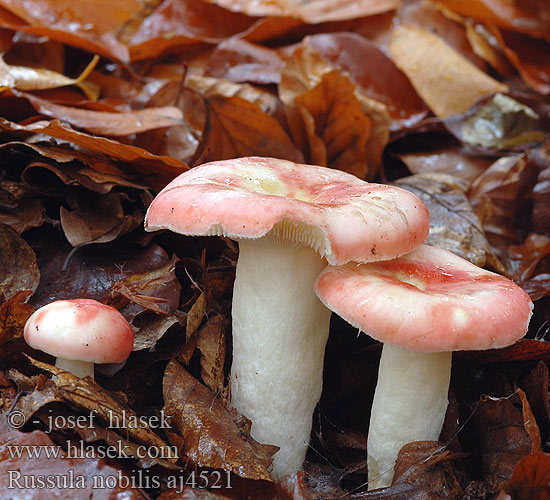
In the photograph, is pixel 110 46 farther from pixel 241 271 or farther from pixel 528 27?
pixel 528 27

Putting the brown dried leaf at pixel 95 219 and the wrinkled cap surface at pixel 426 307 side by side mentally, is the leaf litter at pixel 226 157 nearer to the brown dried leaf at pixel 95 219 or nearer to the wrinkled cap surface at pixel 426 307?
the brown dried leaf at pixel 95 219

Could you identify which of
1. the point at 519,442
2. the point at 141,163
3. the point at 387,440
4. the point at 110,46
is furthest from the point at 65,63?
the point at 519,442

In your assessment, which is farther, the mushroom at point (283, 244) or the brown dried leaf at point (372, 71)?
the brown dried leaf at point (372, 71)

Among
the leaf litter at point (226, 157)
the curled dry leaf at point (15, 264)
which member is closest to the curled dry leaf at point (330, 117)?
the leaf litter at point (226, 157)

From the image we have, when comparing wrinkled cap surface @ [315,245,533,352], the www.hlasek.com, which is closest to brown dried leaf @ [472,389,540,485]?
wrinkled cap surface @ [315,245,533,352]

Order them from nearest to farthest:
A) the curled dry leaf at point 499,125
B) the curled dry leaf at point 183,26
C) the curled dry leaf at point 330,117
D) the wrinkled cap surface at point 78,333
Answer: the wrinkled cap surface at point 78,333, the curled dry leaf at point 330,117, the curled dry leaf at point 499,125, the curled dry leaf at point 183,26

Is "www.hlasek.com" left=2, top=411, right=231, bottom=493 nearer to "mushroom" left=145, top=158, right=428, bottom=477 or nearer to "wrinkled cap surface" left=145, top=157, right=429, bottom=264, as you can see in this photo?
"mushroom" left=145, top=158, right=428, bottom=477

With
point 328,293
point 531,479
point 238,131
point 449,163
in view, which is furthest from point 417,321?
point 449,163

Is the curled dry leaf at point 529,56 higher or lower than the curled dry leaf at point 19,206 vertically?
lower
